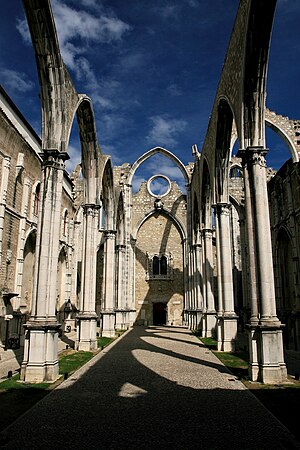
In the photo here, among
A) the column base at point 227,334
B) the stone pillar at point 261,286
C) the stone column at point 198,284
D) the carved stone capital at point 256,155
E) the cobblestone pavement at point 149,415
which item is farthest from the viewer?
the stone column at point 198,284

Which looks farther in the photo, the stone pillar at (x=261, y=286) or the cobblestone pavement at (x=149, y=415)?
the stone pillar at (x=261, y=286)

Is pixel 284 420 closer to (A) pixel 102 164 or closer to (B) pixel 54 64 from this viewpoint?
(B) pixel 54 64

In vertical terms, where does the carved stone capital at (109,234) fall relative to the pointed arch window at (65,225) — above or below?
below

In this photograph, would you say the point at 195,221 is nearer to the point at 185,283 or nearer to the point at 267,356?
the point at 185,283

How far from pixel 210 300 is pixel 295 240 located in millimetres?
4653

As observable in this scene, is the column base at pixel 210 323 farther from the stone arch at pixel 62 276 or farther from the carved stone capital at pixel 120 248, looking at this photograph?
the stone arch at pixel 62 276

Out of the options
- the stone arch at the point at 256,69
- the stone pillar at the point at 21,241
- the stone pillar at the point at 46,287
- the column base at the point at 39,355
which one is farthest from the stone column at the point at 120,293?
the stone arch at the point at 256,69

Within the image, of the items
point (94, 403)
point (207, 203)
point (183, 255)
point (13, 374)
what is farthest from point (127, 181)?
point (94, 403)

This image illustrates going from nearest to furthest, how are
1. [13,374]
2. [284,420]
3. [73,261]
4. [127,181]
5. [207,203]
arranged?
[284,420] < [13,374] < [207,203] < [73,261] < [127,181]

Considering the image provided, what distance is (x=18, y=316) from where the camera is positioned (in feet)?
49.7

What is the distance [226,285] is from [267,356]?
5.39 m

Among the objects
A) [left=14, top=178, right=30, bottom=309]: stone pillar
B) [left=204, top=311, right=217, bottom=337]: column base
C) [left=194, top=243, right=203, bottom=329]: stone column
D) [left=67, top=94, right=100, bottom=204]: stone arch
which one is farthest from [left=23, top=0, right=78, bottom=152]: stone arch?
[left=194, top=243, right=203, bottom=329]: stone column

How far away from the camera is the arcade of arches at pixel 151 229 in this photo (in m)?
8.55

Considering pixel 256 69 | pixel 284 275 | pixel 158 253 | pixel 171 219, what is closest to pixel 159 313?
pixel 158 253
